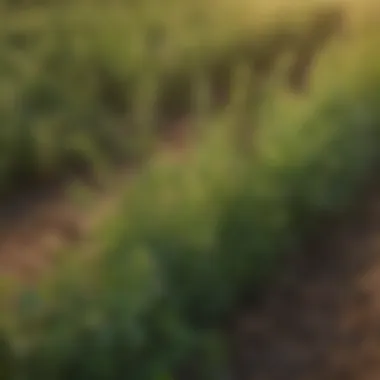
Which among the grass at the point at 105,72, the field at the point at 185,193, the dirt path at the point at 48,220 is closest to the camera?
the field at the point at 185,193

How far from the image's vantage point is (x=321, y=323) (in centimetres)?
198

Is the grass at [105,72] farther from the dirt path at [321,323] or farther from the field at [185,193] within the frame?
the dirt path at [321,323]

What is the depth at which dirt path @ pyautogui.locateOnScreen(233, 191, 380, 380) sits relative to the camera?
6.13 ft

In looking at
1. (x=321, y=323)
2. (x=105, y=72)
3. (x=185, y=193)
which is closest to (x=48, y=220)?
(x=185, y=193)

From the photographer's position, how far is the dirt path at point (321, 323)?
1.87m

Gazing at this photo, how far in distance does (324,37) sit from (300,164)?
1.83ft

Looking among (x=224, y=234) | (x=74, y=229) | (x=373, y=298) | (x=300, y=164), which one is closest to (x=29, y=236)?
(x=74, y=229)

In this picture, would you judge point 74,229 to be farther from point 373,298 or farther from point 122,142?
point 373,298

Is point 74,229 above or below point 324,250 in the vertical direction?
above

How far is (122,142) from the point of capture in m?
2.08

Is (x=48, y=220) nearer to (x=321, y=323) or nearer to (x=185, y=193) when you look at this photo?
(x=185, y=193)

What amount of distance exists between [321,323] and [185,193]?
0.43 metres

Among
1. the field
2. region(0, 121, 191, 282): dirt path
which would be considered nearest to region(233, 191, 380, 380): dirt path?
the field

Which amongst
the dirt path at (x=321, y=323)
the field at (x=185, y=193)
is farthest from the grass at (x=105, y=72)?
the dirt path at (x=321, y=323)
